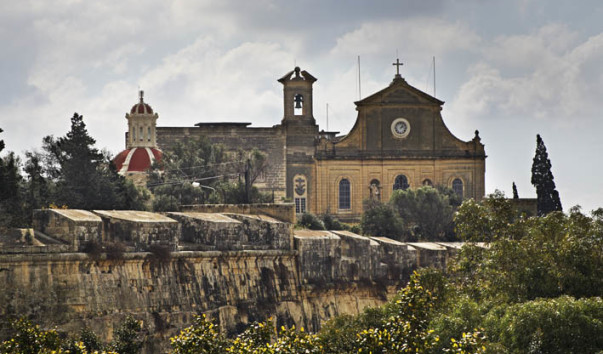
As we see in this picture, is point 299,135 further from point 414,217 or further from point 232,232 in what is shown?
point 232,232

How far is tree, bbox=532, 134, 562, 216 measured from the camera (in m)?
86.3

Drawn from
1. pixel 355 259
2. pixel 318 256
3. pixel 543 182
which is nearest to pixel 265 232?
pixel 318 256

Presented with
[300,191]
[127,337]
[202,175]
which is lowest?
[127,337]

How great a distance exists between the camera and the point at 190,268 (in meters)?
49.8

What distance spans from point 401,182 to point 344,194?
4.02 meters

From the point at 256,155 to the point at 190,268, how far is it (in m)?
43.6

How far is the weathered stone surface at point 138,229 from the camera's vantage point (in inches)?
1825

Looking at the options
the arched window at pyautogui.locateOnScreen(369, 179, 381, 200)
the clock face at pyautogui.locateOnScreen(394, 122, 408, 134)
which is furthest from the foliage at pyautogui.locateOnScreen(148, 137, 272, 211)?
the clock face at pyautogui.locateOnScreen(394, 122, 408, 134)

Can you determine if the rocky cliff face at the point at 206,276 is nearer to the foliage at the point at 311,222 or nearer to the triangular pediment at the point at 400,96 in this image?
the foliage at the point at 311,222

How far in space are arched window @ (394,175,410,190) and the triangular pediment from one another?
5.06m

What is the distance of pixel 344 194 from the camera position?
99562mm

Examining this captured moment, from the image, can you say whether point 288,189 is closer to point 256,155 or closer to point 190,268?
point 256,155

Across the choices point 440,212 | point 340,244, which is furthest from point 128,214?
point 440,212

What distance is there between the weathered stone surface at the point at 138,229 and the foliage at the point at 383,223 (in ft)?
115
